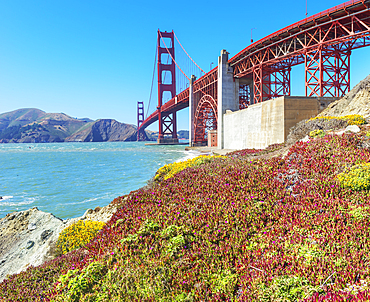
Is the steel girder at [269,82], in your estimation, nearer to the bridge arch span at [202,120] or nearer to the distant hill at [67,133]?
the bridge arch span at [202,120]

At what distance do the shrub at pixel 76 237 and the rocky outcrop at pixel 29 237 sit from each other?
306 mm

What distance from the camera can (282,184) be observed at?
506 cm

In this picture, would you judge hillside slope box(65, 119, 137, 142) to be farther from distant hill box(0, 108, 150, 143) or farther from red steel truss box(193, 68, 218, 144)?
red steel truss box(193, 68, 218, 144)

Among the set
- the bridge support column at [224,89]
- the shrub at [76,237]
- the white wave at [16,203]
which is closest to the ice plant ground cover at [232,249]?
the shrub at [76,237]

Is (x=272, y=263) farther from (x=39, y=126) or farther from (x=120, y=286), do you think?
(x=39, y=126)

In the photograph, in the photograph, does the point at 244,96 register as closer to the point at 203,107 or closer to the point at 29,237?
the point at 203,107

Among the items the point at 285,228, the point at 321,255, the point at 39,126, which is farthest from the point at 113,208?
the point at 39,126

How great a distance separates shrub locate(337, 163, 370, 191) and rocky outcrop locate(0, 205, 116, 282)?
5733 millimetres

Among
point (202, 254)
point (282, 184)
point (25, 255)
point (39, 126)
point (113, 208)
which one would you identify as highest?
point (39, 126)

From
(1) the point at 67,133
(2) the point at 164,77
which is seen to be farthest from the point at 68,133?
(2) the point at 164,77

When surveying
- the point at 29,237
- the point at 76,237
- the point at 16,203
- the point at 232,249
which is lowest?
the point at 16,203

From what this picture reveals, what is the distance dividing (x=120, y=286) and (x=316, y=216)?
120 inches

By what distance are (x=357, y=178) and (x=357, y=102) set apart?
12.5 meters

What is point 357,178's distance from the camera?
4301 millimetres
